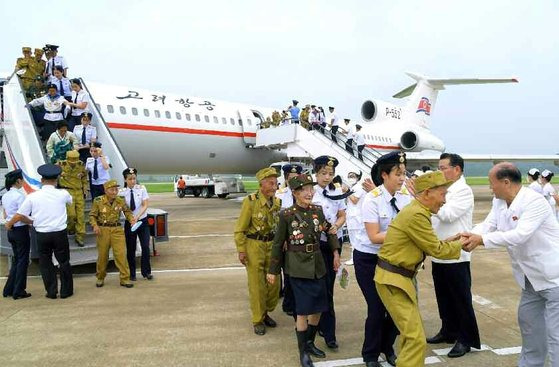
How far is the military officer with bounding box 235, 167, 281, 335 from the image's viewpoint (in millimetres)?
4754

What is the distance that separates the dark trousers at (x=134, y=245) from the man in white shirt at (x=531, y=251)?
5080mm

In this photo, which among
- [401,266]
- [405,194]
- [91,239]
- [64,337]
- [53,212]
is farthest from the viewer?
[91,239]

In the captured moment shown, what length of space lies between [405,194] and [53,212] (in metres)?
4.44

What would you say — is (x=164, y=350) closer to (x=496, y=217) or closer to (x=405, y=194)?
(x=405, y=194)

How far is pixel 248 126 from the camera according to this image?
18453 millimetres

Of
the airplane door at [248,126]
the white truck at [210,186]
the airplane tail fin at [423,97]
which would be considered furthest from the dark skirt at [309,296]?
the airplane tail fin at [423,97]

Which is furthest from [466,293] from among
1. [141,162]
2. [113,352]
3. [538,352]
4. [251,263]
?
[141,162]

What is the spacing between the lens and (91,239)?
24.3 feet

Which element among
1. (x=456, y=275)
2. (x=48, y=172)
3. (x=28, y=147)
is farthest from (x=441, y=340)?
(x=28, y=147)

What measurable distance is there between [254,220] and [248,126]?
14.0 m

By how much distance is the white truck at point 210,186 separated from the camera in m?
25.1

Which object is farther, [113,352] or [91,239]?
[91,239]

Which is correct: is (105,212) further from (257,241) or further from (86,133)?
(257,241)

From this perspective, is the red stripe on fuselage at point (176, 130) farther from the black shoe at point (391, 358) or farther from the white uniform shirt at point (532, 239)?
the white uniform shirt at point (532, 239)
